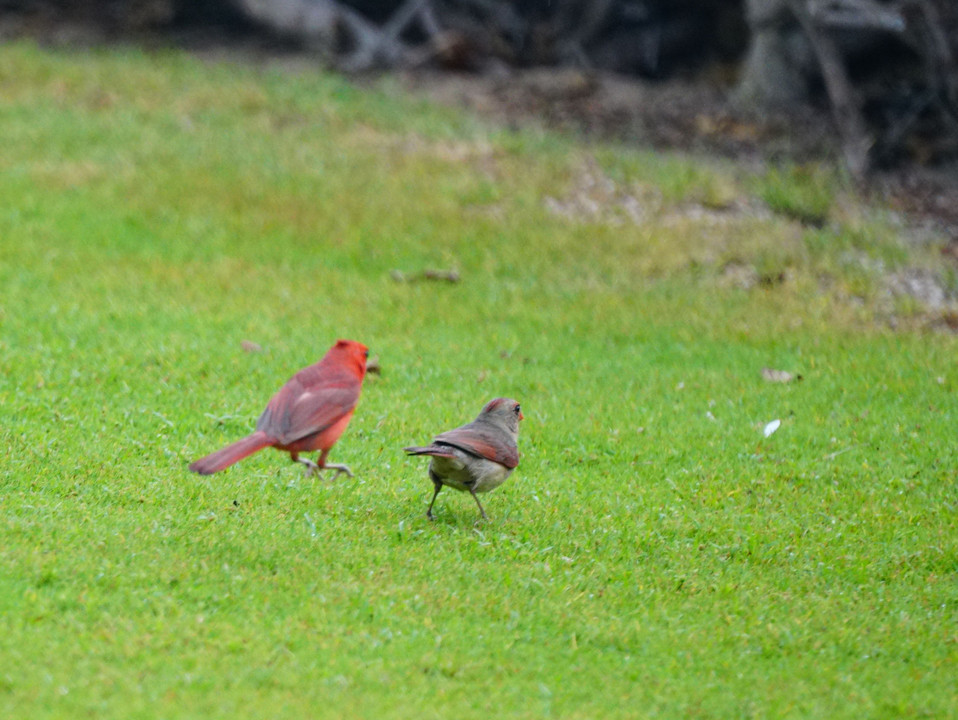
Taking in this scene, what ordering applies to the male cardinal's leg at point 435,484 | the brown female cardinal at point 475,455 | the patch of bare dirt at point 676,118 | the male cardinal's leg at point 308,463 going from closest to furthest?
the male cardinal's leg at point 308,463
the brown female cardinal at point 475,455
the male cardinal's leg at point 435,484
the patch of bare dirt at point 676,118

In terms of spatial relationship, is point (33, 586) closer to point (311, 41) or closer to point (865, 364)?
point (865, 364)

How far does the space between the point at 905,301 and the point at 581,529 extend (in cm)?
698

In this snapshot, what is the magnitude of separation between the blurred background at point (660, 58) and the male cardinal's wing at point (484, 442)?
10.2 metres

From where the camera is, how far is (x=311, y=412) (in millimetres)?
6598

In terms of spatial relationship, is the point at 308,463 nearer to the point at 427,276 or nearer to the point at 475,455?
the point at 475,455

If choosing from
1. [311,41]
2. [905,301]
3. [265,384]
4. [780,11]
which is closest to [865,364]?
[905,301]

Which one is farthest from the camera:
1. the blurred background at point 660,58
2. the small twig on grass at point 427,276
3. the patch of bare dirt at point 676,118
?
the blurred background at point 660,58

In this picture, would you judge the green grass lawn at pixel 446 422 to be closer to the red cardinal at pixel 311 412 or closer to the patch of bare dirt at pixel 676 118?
the red cardinal at pixel 311 412

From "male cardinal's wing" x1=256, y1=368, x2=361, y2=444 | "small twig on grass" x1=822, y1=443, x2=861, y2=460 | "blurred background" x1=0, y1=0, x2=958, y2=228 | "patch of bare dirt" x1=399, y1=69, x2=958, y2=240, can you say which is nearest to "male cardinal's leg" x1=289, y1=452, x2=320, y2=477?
"male cardinal's wing" x1=256, y1=368, x2=361, y2=444

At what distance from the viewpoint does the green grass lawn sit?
19.0 ft

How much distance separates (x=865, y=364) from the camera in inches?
448

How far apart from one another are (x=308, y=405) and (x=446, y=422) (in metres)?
2.86

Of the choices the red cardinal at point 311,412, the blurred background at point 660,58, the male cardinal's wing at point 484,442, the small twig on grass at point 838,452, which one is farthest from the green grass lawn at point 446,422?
the blurred background at point 660,58

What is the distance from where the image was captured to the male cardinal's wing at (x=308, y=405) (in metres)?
6.48
